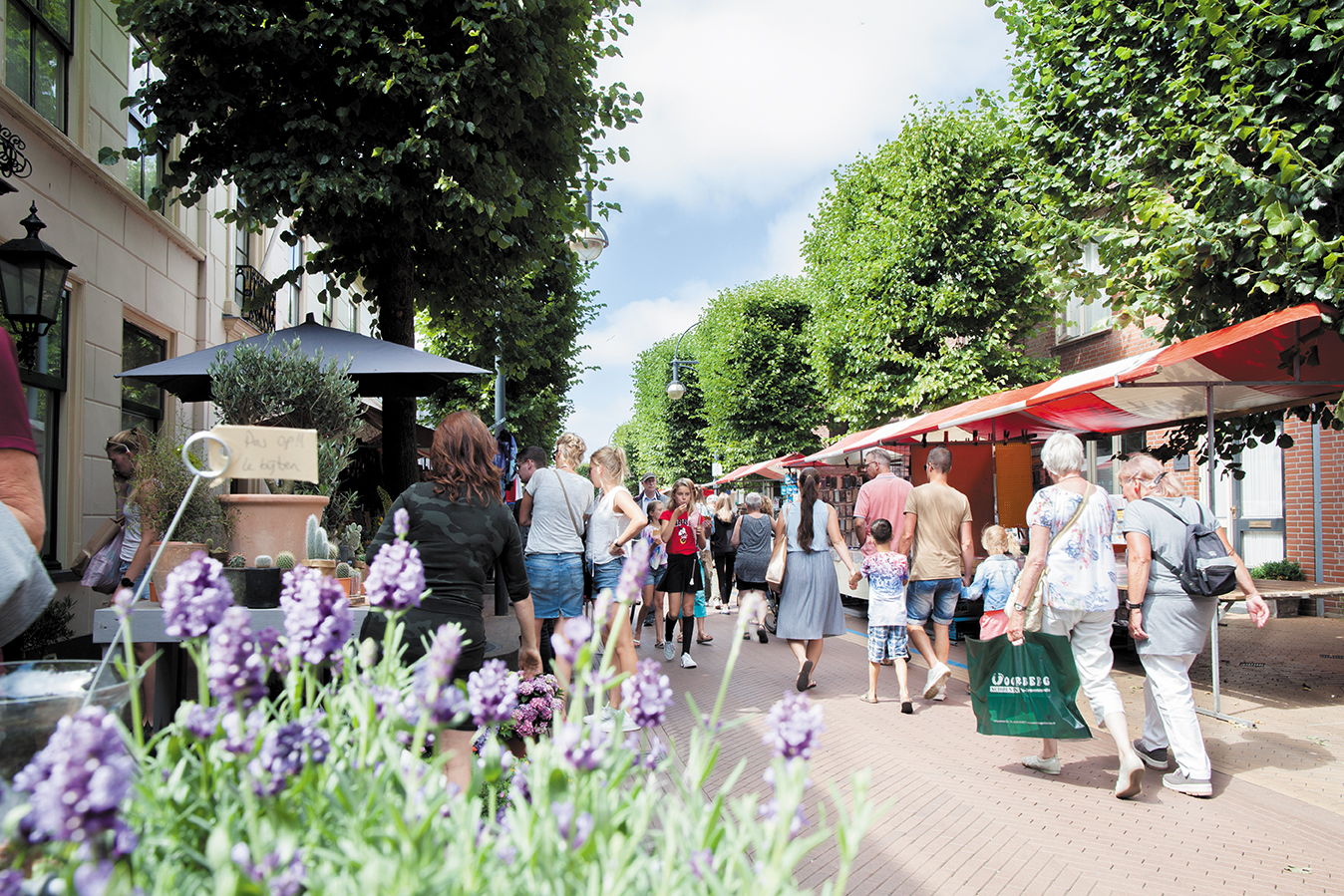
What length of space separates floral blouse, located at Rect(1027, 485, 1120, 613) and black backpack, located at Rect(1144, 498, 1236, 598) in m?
0.41

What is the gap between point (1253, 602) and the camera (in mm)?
5078

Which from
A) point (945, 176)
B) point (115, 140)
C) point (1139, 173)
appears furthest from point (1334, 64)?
point (115, 140)

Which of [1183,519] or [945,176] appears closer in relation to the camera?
[1183,519]

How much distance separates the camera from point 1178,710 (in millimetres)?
4789

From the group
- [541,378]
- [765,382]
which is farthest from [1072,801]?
[765,382]

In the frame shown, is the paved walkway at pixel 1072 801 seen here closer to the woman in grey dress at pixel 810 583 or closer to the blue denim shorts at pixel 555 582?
the woman in grey dress at pixel 810 583

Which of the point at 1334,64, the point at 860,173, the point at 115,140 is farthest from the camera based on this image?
the point at 860,173

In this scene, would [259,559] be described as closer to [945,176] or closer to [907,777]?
[907,777]

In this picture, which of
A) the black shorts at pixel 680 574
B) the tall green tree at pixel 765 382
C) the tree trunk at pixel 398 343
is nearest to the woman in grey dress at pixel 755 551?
the black shorts at pixel 680 574

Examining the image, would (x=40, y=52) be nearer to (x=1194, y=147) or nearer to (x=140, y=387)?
(x=140, y=387)

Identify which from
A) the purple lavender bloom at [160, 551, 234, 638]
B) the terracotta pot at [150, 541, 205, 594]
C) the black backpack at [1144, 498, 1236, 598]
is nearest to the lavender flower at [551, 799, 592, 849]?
the purple lavender bloom at [160, 551, 234, 638]

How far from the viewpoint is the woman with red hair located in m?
3.33

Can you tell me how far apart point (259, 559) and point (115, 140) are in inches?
300

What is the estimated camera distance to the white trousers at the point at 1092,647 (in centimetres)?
485
